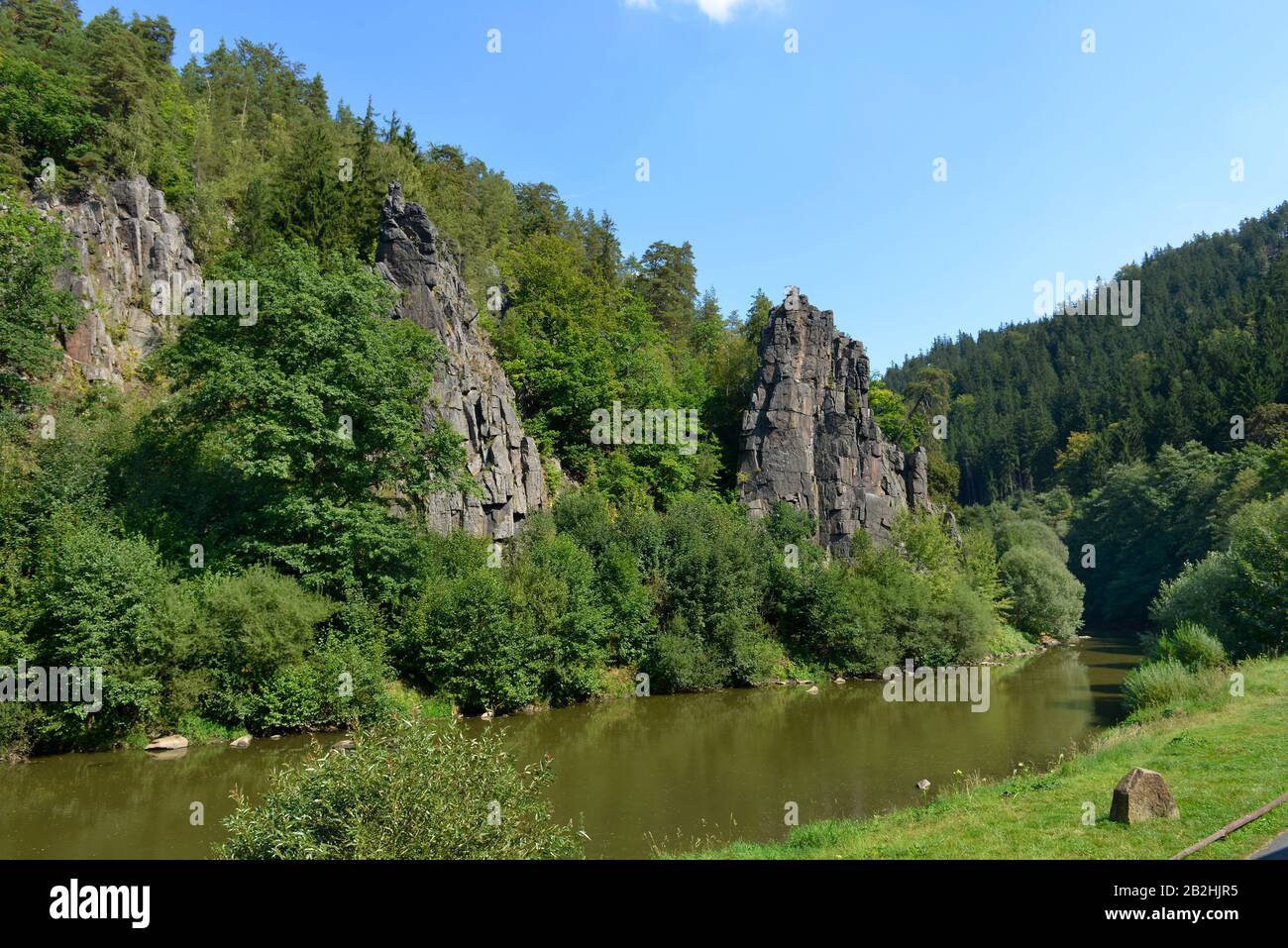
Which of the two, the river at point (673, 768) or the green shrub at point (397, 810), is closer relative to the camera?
the green shrub at point (397, 810)

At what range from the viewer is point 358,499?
85.6 feet

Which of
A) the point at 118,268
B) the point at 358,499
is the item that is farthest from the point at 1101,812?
the point at 118,268

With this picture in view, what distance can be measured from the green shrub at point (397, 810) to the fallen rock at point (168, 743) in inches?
564

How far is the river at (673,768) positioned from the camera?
1491 centimetres

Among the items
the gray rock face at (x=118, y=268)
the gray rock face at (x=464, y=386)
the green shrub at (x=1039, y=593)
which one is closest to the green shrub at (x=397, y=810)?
the gray rock face at (x=464, y=386)

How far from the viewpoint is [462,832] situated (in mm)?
7969

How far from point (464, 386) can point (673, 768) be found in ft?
65.6

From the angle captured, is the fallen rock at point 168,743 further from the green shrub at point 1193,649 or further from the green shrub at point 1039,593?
the green shrub at point 1039,593

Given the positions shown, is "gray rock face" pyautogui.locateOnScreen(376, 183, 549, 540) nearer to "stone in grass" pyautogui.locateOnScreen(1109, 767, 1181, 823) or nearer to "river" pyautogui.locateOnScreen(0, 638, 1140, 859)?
"river" pyautogui.locateOnScreen(0, 638, 1140, 859)

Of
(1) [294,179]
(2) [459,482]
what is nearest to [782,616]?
(2) [459,482]

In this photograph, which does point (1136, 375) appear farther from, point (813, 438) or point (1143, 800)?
point (1143, 800)
